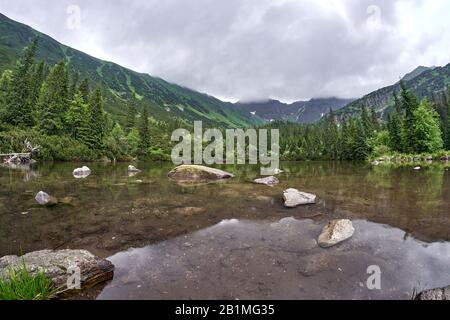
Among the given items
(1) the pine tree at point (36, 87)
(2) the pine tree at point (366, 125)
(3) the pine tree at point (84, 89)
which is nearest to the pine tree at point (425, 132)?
(2) the pine tree at point (366, 125)

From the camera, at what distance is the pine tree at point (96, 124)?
2462 inches

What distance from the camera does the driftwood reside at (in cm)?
4207

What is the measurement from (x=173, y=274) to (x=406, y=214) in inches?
434

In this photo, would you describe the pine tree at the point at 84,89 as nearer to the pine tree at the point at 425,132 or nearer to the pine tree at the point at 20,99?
the pine tree at the point at 20,99

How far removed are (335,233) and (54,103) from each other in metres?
64.6

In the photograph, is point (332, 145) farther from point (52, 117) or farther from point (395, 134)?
point (52, 117)

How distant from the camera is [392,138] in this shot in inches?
3024

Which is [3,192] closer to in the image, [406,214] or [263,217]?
[263,217]

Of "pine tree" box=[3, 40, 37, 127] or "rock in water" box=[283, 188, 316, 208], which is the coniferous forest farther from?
"rock in water" box=[283, 188, 316, 208]

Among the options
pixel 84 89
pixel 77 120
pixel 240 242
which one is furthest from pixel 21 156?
pixel 240 242

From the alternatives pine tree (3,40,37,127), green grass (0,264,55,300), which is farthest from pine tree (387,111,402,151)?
pine tree (3,40,37,127)

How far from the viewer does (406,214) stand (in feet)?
40.4

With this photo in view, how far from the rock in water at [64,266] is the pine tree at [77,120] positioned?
6056cm
